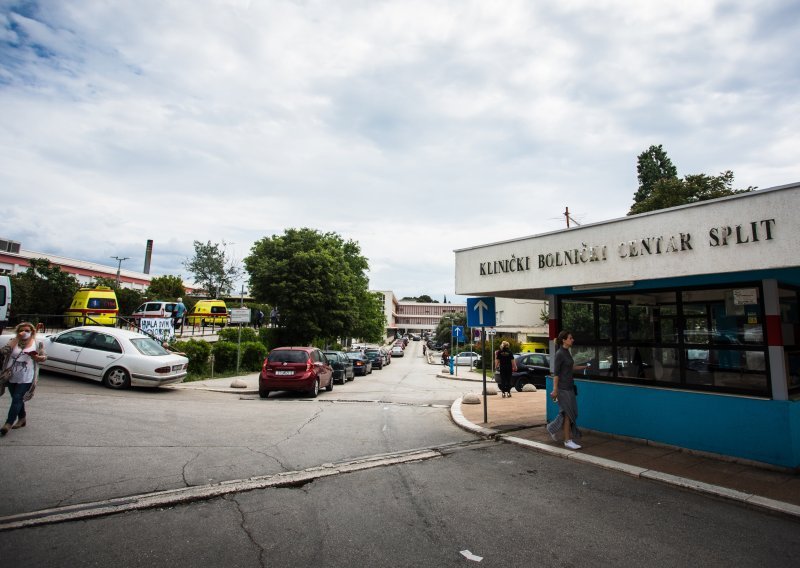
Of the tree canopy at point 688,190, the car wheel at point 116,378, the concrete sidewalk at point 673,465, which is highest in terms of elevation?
the tree canopy at point 688,190

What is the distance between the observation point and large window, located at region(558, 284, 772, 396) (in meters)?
6.66

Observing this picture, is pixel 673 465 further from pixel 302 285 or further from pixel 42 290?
pixel 42 290

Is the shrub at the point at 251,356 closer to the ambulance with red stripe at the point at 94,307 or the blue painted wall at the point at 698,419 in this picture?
the ambulance with red stripe at the point at 94,307

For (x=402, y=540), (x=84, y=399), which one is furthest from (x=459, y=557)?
(x=84, y=399)

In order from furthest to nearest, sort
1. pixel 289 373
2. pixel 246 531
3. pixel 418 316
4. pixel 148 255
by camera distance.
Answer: pixel 418 316, pixel 148 255, pixel 289 373, pixel 246 531

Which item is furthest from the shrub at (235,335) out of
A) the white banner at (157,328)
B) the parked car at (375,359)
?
the parked car at (375,359)

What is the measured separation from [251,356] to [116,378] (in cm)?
1013

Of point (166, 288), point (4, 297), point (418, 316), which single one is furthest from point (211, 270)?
point (418, 316)

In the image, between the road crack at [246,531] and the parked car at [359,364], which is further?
the parked car at [359,364]

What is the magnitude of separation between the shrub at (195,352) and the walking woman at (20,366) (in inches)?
453

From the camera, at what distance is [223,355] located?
20.5 m

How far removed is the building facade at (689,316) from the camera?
→ 606 cm

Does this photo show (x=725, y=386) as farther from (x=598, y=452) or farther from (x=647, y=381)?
(x=598, y=452)

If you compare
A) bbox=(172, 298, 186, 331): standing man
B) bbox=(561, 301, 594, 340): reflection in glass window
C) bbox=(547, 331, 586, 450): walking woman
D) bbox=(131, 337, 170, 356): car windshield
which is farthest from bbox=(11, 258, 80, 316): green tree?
bbox=(547, 331, 586, 450): walking woman
